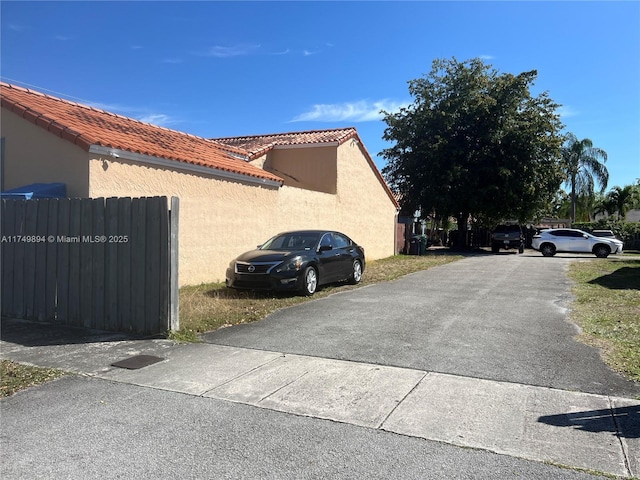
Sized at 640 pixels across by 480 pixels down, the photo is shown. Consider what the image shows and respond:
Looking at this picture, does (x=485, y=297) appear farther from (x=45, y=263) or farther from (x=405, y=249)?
(x=405, y=249)

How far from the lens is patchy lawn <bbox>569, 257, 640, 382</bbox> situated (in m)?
5.88

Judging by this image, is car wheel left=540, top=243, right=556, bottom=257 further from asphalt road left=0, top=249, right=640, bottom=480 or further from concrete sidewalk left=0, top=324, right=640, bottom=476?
concrete sidewalk left=0, top=324, right=640, bottom=476

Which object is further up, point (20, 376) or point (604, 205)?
point (604, 205)

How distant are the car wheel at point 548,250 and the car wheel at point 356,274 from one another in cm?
1818

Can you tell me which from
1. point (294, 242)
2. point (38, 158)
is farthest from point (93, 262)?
point (294, 242)

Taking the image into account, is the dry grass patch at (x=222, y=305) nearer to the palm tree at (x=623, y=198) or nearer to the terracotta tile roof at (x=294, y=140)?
the terracotta tile roof at (x=294, y=140)

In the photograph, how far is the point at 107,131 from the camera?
35.6 ft

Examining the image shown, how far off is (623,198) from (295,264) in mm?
51153

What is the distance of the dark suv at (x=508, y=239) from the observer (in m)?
30.1

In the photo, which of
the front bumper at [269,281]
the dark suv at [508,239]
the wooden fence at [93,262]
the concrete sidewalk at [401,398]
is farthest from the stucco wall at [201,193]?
the dark suv at [508,239]

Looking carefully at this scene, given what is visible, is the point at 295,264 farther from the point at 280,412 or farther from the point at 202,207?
the point at 280,412

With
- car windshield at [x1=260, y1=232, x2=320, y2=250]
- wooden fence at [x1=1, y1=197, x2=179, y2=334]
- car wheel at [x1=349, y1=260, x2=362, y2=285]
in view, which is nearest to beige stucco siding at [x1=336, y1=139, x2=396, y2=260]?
car wheel at [x1=349, y1=260, x2=362, y2=285]

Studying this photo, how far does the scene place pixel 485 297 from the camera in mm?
10695

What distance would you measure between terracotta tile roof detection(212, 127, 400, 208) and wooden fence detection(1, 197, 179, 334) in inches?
433
